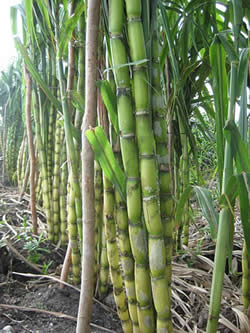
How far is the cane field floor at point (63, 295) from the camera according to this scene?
809 mm

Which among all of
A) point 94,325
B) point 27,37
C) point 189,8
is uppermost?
point 27,37

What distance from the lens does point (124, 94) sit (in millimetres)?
555

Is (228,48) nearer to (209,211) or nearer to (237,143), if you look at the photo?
(237,143)

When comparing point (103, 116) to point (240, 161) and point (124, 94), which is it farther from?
point (240, 161)

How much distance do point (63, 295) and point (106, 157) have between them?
561 mm

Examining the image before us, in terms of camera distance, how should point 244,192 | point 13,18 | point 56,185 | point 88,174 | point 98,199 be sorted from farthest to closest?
1. point 56,185
2. point 13,18
3. point 98,199
4. point 88,174
5. point 244,192

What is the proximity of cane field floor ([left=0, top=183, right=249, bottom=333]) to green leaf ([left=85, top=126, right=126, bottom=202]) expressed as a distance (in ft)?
0.79

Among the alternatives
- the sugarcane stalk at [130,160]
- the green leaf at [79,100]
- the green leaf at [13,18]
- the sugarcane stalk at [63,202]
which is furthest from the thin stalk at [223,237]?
the green leaf at [13,18]

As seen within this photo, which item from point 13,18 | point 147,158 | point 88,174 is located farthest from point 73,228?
point 13,18

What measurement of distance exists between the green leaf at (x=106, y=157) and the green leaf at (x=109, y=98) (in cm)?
5

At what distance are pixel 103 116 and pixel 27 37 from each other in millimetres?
746

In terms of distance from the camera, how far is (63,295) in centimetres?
93

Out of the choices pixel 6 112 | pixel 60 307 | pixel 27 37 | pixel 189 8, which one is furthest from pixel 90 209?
pixel 6 112

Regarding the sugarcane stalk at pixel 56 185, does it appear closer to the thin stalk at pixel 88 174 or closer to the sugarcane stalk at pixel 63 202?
the sugarcane stalk at pixel 63 202
